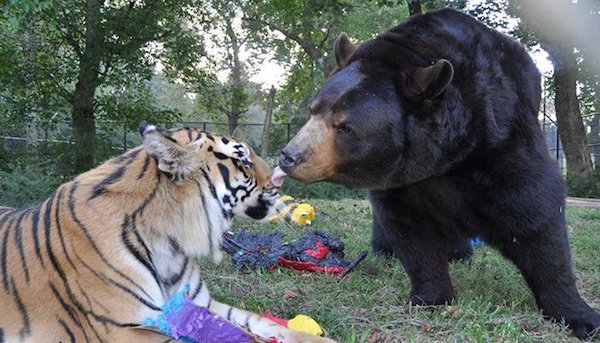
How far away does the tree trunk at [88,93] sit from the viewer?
12.0 meters

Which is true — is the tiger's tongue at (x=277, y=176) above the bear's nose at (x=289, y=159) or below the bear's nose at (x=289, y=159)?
below

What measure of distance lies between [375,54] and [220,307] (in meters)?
1.57

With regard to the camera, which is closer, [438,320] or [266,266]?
[438,320]

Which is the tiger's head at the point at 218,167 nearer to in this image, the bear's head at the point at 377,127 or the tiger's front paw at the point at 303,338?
the bear's head at the point at 377,127

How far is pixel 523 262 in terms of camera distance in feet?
11.3

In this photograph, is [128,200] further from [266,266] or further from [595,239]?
[595,239]

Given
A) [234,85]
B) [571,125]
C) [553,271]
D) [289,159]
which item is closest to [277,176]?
[289,159]

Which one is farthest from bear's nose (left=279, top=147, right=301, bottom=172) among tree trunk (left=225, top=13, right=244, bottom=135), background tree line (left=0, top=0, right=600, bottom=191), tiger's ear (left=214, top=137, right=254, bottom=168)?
tree trunk (left=225, top=13, right=244, bottom=135)

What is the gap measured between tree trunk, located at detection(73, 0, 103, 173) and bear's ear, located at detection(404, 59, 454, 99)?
988cm

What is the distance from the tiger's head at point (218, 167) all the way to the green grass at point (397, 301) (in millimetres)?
816

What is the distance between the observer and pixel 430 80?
3.08 m

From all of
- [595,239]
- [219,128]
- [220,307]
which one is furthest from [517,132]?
[219,128]

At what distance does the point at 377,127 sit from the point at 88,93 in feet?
34.9

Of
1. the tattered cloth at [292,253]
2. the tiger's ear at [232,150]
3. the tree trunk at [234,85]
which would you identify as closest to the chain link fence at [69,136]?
the tree trunk at [234,85]
